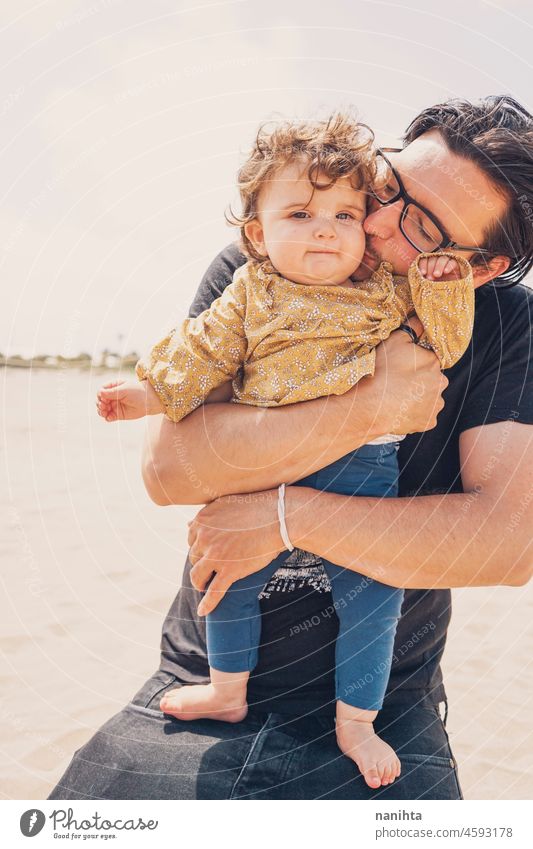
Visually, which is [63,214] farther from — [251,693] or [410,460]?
[251,693]

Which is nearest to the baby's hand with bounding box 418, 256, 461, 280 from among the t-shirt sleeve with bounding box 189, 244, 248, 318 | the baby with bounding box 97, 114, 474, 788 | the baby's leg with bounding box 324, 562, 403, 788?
the baby with bounding box 97, 114, 474, 788

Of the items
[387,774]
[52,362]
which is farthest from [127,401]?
[52,362]

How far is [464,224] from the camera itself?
220 centimetres

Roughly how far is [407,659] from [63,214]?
1.99 meters

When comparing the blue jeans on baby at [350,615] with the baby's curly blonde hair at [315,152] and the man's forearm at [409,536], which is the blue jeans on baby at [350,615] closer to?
the man's forearm at [409,536]

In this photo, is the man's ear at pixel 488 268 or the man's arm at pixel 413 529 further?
the man's ear at pixel 488 268

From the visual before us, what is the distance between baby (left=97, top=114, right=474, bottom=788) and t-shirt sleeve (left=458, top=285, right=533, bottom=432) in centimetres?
14

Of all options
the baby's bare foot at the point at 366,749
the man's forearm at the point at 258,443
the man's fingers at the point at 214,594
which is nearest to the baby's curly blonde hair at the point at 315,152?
the man's forearm at the point at 258,443

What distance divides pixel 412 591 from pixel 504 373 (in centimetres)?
69

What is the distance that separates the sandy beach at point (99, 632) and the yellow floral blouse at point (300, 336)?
188 centimetres

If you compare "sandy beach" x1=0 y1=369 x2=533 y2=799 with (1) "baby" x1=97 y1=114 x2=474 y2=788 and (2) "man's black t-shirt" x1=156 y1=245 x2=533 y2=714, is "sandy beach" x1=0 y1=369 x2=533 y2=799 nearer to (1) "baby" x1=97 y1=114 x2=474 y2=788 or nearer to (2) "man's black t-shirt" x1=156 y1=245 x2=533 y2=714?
(2) "man's black t-shirt" x1=156 y1=245 x2=533 y2=714

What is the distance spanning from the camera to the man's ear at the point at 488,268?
2252mm

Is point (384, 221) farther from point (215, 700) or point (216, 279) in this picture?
point (215, 700)

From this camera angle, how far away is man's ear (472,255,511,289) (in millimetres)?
2252
